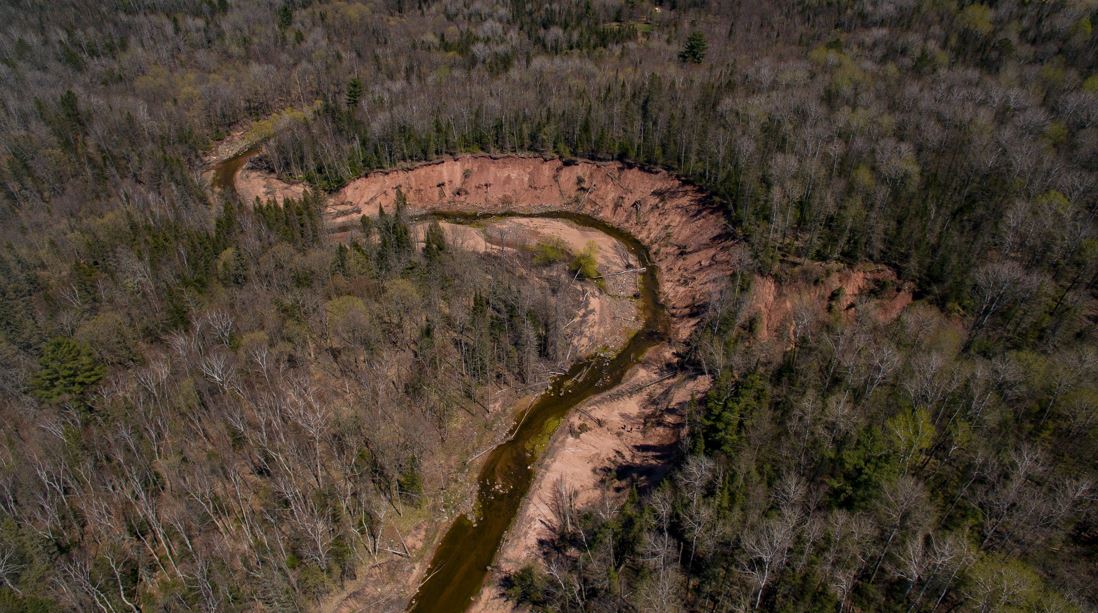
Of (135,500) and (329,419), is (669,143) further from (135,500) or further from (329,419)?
(135,500)

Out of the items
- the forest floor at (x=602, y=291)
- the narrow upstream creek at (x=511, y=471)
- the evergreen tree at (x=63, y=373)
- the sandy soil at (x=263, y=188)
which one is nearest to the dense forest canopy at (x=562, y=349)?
the evergreen tree at (x=63, y=373)

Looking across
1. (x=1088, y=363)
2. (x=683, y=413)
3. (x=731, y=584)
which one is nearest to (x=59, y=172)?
(x=683, y=413)

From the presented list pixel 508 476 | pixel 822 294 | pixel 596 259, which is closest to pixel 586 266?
pixel 596 259

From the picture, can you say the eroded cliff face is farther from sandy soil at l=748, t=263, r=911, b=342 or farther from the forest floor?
sandy soil at l=748, t=263, r=911, b=342

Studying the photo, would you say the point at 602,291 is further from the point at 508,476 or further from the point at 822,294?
the point at 508,476

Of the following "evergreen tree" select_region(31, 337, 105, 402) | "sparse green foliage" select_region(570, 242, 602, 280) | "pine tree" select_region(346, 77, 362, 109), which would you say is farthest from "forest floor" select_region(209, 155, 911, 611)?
"evergreen tree" select_region(31, 337, 105, 402)

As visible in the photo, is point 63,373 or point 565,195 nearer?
point 63,373
